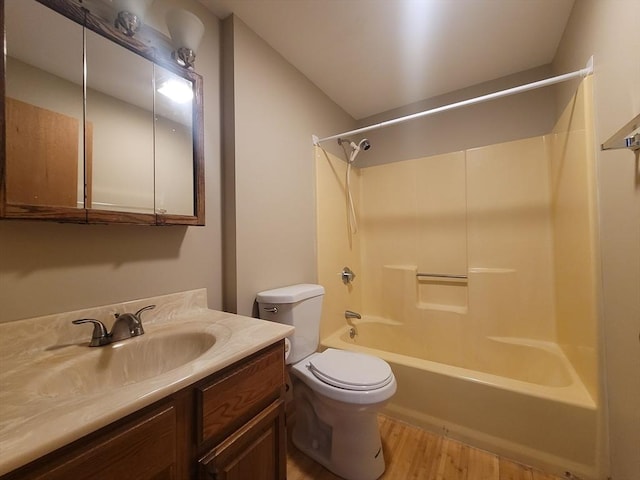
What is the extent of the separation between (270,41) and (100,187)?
129 centimetres

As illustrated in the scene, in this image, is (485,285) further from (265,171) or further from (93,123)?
(93,123)

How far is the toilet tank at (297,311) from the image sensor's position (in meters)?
1.42

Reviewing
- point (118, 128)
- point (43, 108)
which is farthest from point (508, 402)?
point (43, 108)

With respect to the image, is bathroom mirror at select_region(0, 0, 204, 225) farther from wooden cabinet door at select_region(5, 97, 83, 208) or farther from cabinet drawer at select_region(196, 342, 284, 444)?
cabinet drawer at select_region(196, 342, 284, 444)

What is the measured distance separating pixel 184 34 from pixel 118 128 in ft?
1.70

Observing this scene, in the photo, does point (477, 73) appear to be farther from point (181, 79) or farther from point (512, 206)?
point (181, 79)

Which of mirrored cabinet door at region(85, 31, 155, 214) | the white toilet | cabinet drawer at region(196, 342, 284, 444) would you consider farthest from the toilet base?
mirrored cabinet door at region(85, 31, 155, 214)

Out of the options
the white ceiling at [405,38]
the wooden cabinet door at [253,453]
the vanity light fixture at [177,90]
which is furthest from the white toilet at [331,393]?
the white ceiling at [405,38]

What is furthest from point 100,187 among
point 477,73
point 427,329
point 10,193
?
point 477,73

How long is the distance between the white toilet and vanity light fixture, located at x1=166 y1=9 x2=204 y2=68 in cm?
117

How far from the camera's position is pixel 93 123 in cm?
93

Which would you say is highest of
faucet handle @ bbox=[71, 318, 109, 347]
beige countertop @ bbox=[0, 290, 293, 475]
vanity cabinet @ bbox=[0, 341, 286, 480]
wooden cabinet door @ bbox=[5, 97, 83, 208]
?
wooden cabinet door @ bbox=[5, 97, 83, 208]

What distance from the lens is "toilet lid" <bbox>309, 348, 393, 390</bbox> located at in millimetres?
1218

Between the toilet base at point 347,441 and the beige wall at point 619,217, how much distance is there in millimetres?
945
